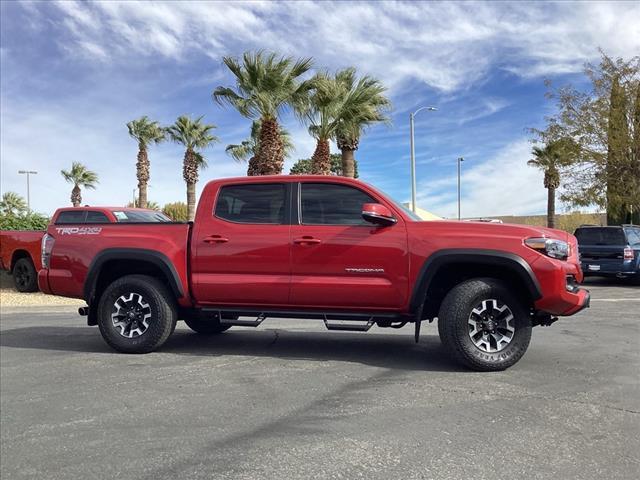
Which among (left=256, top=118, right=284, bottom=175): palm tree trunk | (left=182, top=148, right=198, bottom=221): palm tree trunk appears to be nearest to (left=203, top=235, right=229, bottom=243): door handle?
(left=256, top=118, right=284, bottom=175): palm tree trunk

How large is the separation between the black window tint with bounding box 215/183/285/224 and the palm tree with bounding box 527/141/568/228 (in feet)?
71.1

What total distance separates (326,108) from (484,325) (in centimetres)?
1720

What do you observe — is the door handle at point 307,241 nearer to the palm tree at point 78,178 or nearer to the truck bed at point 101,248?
the truck bed at point 101,248

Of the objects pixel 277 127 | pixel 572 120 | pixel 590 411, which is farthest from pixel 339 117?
pixel 590 411

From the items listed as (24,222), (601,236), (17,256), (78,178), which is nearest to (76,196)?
(78,178)

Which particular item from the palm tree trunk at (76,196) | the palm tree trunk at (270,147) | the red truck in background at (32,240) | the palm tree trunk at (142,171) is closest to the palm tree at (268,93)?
the palm tree trunk at (270,147)

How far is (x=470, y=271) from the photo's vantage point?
563 centimetres

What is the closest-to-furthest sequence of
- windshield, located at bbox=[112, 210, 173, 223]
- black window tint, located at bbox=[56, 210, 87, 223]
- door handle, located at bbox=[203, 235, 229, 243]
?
1. door handle, located at bbox=[203, 235, 229, 243]
2. windshield, located at bbox=[112, 210, 173, 223]
3. black window tint, located at bbox=[56, 210, 87, 223]

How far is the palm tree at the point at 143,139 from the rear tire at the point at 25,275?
2293 cm

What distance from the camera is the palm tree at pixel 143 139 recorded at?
36281mm

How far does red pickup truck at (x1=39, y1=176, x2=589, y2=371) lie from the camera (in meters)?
5.33

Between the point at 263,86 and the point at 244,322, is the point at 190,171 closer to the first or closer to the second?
the point at 263,86

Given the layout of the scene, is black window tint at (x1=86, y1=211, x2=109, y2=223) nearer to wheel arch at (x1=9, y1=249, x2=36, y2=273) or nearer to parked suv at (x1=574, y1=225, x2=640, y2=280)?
wheel arch at (x1=9, y1=249, x2=36, y2=273)

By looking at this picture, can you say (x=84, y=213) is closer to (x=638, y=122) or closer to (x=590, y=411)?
(x=590, y=411)
